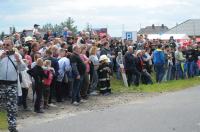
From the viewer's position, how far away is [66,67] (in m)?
18.0

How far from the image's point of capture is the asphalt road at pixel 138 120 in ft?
41.6

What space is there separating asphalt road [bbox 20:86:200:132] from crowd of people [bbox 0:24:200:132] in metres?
1.41

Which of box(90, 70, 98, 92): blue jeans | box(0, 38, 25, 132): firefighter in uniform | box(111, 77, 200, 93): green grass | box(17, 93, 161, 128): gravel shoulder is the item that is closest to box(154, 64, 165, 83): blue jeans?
box(111, 77, 200, 93): green grass

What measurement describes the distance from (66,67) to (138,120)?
4711 mm

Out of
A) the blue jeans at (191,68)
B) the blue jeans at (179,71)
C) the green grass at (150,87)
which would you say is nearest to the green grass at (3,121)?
the green grass at (150,87)

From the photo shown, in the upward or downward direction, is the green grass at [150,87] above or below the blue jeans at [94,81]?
below

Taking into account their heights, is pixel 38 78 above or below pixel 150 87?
above

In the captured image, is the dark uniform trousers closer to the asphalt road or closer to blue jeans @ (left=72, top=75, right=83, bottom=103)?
the asphalt road

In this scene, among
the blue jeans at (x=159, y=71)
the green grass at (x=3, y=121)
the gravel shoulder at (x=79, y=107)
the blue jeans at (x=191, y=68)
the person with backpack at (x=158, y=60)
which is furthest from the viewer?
the blue jeans at (x=191, y=68)

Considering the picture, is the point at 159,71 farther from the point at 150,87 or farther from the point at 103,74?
the point at 103,74

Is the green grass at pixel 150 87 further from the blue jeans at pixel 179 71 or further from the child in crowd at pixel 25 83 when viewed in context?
the child in crowd at pixel 25 83

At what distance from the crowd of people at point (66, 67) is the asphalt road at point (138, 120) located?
1407 millimetres

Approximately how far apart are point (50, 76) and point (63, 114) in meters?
1.34

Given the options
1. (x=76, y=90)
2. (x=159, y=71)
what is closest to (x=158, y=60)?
(x=159, y=71)
